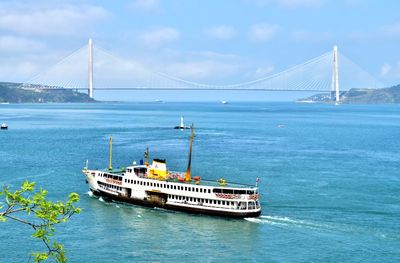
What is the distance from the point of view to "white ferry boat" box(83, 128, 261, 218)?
4919cm

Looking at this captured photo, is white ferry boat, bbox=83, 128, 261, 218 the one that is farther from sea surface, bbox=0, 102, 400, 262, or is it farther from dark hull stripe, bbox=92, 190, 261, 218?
sea surface, bbox=0, 102, 400, 262

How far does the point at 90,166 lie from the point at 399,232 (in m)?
43.9

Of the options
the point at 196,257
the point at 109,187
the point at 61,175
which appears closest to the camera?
the point at 196,257

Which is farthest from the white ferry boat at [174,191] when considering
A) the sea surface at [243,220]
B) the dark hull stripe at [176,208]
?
the sea surface at [243,220]

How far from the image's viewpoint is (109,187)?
5641 cm

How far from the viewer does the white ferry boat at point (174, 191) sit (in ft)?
161

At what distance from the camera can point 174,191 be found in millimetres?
51625

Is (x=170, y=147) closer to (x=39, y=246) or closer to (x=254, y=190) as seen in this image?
(x=254, y=190)

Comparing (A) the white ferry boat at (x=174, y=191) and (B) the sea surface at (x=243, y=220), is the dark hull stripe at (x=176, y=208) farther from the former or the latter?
(B) the sea surface at (x=243, y=220)

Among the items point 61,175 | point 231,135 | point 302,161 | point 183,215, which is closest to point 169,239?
point 183,215

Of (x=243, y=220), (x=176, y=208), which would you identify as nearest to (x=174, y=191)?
(x=176, y=208)

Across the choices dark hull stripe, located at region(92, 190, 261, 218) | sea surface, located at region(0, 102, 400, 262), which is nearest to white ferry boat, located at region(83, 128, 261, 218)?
dark hull stripe, located at region(92, 190, 261, 218)

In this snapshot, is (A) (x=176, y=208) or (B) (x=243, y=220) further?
(A) (x=176, y=208)

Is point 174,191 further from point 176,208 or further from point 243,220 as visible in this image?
point 243,220
